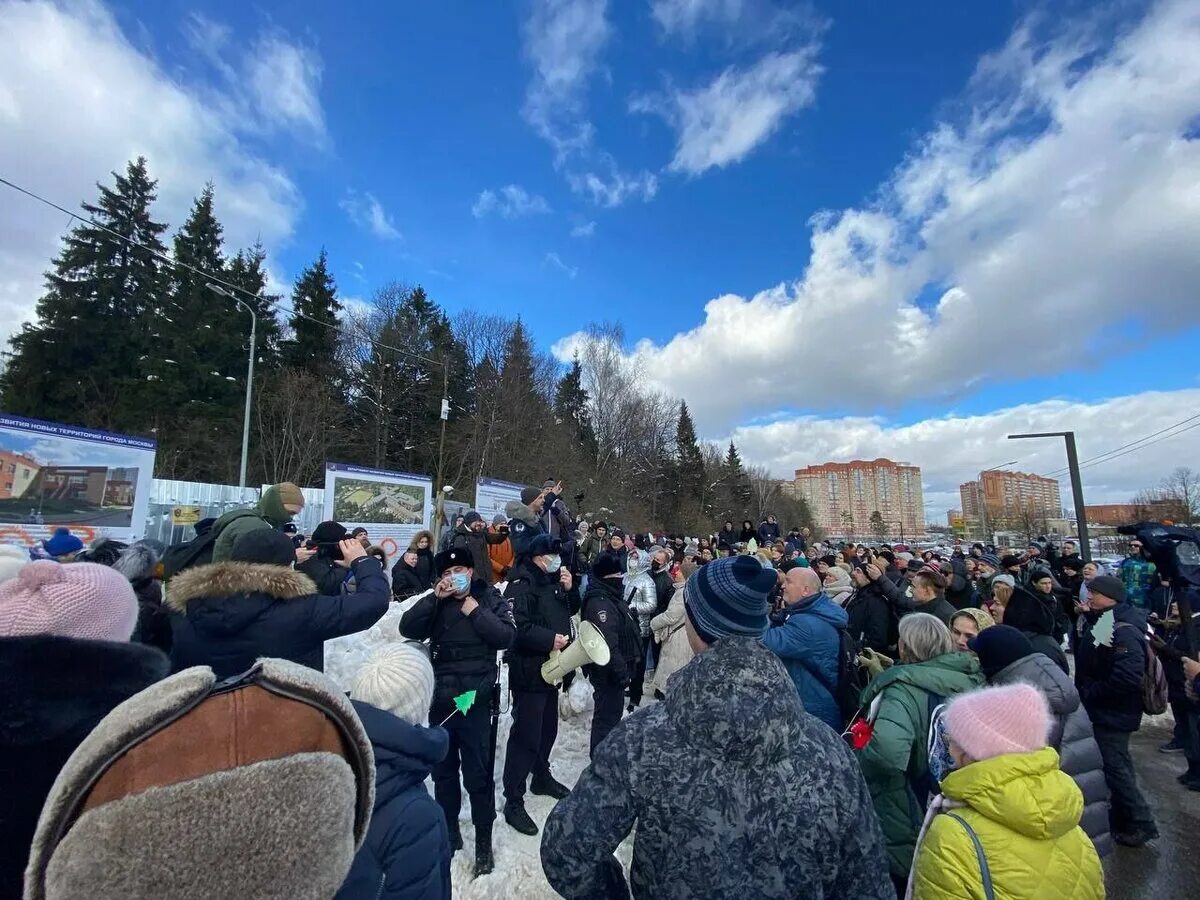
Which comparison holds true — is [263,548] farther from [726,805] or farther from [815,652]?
[815,652]

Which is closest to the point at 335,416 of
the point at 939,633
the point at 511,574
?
the point at 511,574

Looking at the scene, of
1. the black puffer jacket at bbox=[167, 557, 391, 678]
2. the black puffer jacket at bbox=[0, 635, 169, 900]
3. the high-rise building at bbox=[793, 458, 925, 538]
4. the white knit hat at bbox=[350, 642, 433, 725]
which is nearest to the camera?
the black puffer jacket at bbox=[0, 635, 169, 900]

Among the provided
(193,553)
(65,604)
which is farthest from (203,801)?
(193,553)

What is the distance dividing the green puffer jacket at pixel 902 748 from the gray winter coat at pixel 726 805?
147 centimetres

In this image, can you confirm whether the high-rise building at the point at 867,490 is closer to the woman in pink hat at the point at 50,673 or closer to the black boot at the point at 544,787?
the black boot at the point at 544,787

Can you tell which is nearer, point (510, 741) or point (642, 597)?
point (510, 741)

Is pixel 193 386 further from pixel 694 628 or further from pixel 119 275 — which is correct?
pixel 694 628

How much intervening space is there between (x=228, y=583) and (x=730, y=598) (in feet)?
7.80

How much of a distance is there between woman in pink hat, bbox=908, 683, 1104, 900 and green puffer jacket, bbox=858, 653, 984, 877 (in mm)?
871

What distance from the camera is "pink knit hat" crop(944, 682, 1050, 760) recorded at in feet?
6.44

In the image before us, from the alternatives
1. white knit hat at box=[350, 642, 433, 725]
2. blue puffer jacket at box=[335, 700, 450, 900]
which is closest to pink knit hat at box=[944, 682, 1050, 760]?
blue puffer jacket at box=[335, 700, 450, 900]

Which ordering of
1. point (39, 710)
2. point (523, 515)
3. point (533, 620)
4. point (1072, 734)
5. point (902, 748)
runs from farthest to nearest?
point (523, 515), point (533, 620), point (1072, 734), point (902, 748), point (39, 710)

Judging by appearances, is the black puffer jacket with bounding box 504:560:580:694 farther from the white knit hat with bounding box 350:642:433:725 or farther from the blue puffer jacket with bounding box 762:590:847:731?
the white knit hat with bounding box 350:642:433:725

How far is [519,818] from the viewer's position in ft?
14.3
